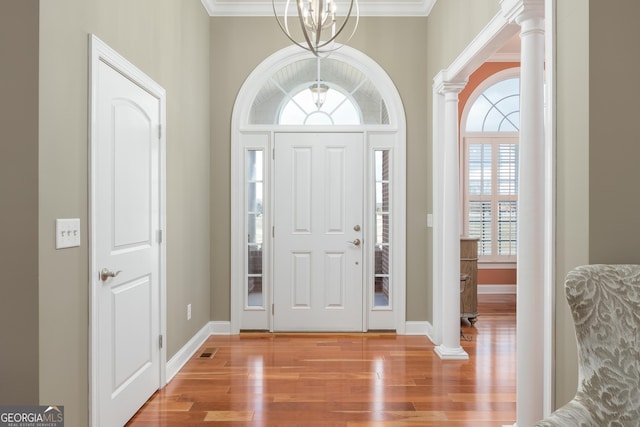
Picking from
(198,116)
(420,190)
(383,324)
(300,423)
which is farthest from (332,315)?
(198,116)

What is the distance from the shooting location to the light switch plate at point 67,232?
182cm

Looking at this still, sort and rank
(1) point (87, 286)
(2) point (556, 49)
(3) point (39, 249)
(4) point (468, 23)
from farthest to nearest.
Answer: (4) point (468, 23), (1) point (87, 286), (2) point (556, 49), (3) point (39, 249)

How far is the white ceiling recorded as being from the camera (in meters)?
4.20

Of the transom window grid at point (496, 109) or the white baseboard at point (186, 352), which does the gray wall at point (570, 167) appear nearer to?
the white baseboard at point (186, 352)

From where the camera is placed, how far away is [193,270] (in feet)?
12.3

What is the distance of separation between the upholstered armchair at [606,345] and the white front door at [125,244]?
2099 mm

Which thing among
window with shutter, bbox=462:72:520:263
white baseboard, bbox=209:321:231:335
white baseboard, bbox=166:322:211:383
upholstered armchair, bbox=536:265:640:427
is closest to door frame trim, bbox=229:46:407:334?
white baseboard, bbox=209:321:231:335

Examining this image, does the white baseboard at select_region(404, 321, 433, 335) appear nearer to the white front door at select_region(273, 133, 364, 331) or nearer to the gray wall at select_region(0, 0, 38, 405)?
the white front door at select_region(273, 133, 364, 331)

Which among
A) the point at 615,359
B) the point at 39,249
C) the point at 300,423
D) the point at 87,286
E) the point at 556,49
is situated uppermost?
the point at 556,49

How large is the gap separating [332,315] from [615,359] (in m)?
3.08

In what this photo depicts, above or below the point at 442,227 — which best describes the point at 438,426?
below

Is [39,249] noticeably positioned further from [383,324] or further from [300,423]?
[383,324]

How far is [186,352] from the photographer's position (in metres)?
3.54

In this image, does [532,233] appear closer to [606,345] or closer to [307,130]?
[606,345]
